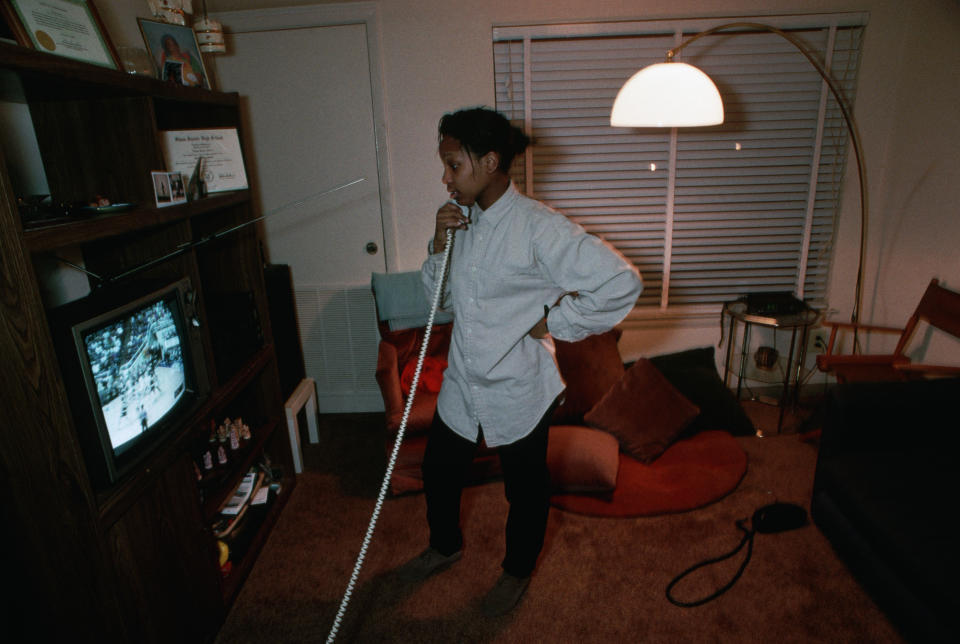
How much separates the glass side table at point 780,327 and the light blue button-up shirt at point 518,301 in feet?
5.40

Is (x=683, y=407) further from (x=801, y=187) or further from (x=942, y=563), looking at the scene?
(x=801, y=187)

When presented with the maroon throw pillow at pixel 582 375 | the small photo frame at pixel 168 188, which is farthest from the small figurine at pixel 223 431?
the maroon throw pillow at pixel 582 375

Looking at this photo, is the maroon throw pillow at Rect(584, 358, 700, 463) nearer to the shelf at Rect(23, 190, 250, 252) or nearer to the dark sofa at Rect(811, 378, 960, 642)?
the dark sofa at Rect(811, 378, 960, 642)

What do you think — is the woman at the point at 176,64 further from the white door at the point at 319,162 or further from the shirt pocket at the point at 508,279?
the shirt pocket at the point at 508,279

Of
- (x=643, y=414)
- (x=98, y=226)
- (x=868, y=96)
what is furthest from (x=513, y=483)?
(x=868, y=96)

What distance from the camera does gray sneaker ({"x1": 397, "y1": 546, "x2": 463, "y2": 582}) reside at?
2.07 metres

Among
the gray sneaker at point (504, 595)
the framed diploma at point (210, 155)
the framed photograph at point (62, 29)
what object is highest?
the framed photograph at point (62, 29)

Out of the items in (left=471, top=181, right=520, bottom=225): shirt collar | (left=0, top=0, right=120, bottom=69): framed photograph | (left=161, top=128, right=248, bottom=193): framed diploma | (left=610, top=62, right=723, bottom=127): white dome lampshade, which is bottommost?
(left=471, top=181, right=520, bottom=225): shirt collar

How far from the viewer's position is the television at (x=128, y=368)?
1341mm

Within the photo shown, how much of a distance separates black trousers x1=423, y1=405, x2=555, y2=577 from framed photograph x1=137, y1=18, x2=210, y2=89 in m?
1.42

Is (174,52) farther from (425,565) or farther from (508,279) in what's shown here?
(425,565)

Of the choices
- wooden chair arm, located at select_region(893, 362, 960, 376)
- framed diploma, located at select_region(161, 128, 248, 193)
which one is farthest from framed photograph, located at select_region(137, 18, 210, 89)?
wooden chair arm, located at select_region(893, 362, 960, 376)

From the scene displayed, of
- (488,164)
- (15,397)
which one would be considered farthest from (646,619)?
(15,397)

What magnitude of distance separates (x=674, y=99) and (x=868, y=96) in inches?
62.0
